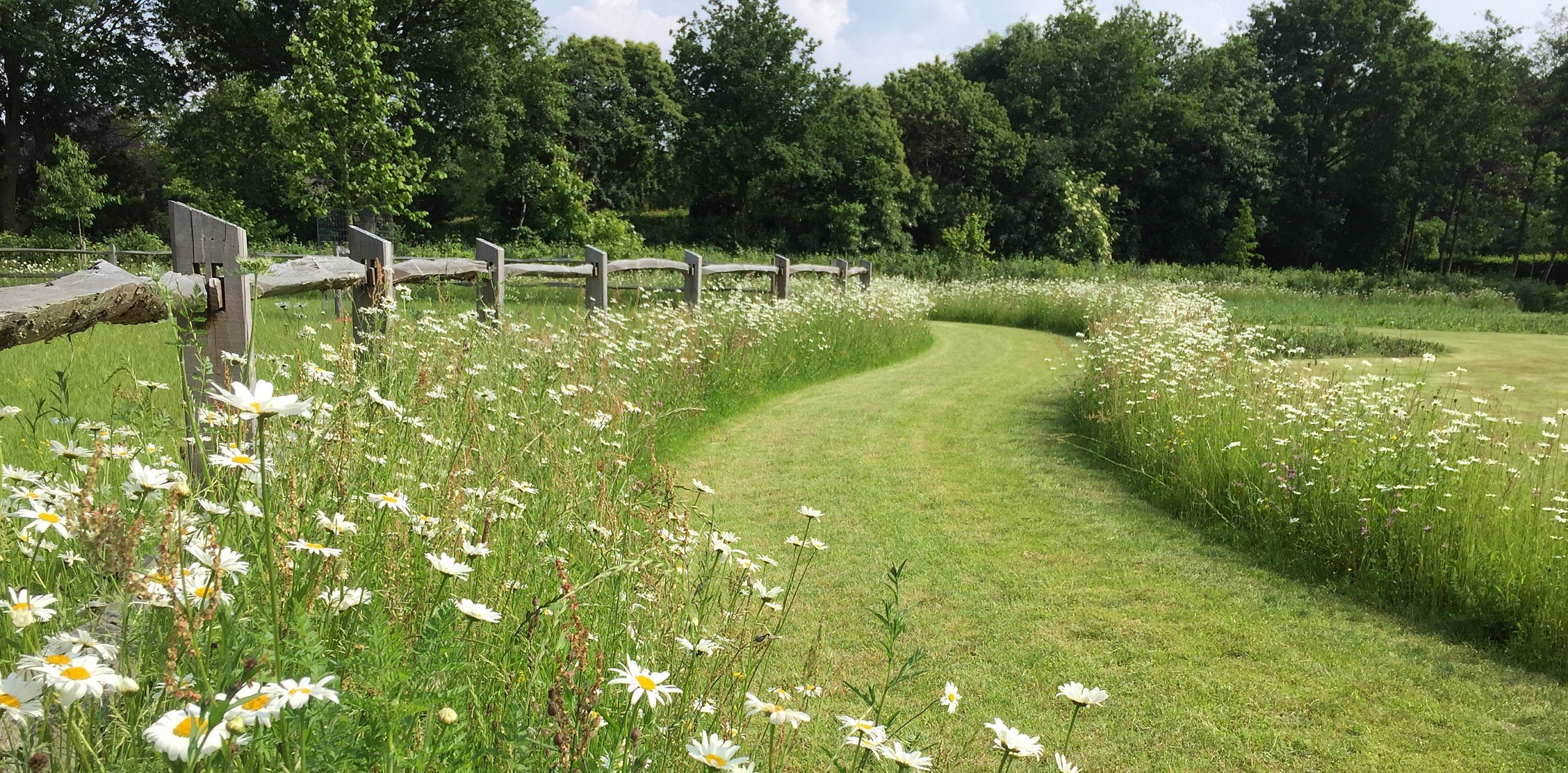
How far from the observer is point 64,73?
2786 centimetres

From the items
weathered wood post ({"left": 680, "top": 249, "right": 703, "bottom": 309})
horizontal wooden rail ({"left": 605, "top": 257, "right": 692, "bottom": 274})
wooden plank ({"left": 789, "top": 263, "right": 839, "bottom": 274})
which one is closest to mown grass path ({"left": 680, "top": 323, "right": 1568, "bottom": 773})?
horizontal wooden rail ({"left": 605, "top": 257, "right": 692, "bottom": 274})

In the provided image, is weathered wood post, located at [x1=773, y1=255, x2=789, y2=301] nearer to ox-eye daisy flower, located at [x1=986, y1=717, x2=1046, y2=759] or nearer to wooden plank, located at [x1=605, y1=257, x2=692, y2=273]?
wooden plank, located at [x1=605, y1=257, x2=692, y2=273]

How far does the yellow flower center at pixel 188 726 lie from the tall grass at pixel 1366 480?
4.54 metres

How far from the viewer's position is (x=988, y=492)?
594cm

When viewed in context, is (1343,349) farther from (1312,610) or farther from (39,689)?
(39,689)

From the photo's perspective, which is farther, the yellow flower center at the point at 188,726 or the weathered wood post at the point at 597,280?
the weathered wood post at the point at 597,280

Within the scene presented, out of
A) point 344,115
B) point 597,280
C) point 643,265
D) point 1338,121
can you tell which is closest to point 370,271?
point 597,280

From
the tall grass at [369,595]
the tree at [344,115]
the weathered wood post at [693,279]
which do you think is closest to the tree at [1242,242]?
the tree at [344,115]

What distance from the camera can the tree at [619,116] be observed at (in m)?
40.0

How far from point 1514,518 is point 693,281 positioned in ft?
26.3

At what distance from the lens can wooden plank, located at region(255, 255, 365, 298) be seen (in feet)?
12.5

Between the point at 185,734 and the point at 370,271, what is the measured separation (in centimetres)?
435

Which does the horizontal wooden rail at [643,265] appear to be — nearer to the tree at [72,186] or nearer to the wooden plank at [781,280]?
the wooden plank at [781,280]

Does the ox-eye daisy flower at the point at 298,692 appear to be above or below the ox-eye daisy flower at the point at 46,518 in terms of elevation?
below
